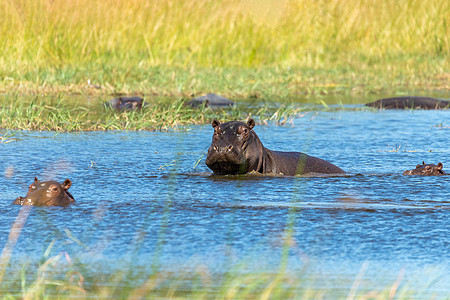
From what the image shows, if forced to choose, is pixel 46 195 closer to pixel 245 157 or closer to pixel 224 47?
pixel 245 157

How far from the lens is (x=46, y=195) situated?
5098mm

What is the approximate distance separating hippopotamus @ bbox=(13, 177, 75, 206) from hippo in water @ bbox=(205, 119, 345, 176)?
4.45 feet

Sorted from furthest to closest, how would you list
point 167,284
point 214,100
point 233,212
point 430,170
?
1. point 214,100
2. point 430,170
3. point 233,212
4. point 167,284

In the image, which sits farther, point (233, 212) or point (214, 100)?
point (214, 100)

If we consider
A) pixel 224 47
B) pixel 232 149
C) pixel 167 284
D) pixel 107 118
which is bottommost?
pixel 167 284

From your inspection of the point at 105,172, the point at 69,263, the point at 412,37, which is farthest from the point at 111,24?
the point at 69,263

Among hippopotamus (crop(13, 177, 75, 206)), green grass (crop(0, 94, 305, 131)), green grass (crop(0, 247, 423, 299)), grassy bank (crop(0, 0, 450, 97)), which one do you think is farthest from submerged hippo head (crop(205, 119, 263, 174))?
grassy bank (crop(0, 0, 450, 97))

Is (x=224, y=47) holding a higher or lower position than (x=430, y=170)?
higher

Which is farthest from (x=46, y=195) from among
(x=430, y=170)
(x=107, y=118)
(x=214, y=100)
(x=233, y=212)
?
(x=214, y=100)

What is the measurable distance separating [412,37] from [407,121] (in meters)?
6.62

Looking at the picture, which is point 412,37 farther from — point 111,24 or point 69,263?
point 69,263

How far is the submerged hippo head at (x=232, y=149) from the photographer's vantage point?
6121mm

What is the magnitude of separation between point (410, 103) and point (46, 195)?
7.96 metres

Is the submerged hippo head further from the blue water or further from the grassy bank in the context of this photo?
the grassy bank
